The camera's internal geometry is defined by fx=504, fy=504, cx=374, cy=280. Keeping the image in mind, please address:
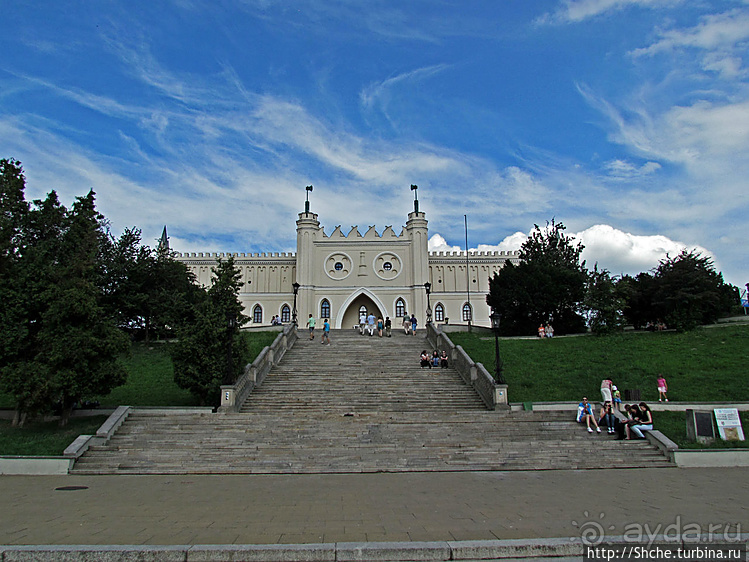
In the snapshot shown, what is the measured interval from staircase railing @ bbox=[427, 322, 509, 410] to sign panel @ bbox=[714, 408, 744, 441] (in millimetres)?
6247

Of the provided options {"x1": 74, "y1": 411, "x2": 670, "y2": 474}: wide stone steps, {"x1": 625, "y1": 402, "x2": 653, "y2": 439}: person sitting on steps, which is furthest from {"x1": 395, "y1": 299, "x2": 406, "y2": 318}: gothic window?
{"x1": 625, "y1": 402, "x2": 653, "y2": 439}: person sitting on steps

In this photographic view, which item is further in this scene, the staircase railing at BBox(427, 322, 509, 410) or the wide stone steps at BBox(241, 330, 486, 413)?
the wide stone steps at BBox(241, 330, 486, 413)

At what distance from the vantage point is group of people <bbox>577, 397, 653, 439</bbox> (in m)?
14.7

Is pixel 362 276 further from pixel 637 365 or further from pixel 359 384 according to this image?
pixel 637 365

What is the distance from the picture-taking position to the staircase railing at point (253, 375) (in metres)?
17.8

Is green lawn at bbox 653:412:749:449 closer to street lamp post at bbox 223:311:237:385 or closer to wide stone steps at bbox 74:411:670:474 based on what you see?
wide stone steps at bbox 74:411:670:474

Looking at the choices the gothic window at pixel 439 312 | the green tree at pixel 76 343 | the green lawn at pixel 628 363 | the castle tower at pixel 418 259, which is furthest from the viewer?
the gothic window at pixel 439 312

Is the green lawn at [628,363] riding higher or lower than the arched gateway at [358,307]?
lower

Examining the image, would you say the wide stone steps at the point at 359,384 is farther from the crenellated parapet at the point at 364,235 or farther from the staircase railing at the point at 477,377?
the crenellated parapet at the point at 364,235

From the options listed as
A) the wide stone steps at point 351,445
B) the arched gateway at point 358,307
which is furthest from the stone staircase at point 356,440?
the arched gateway at point 358,307

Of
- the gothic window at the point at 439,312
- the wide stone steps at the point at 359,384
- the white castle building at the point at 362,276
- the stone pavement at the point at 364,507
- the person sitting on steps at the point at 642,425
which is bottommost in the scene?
the stone pavement at the point at 364,507

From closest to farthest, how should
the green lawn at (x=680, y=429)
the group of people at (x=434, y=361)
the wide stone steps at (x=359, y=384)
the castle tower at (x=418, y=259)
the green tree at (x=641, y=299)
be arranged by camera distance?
1. the green lawn at (x=680, y=429)
2. the wide stone steps at (x=359, y=384)
3. the group of people at (x=434, y=361)
4. the green tree at (x=641, y=299)
5. the castle tower at (x=418, y=259)

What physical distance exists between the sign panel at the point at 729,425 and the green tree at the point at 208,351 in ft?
50.7

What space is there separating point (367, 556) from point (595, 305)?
101 feet
